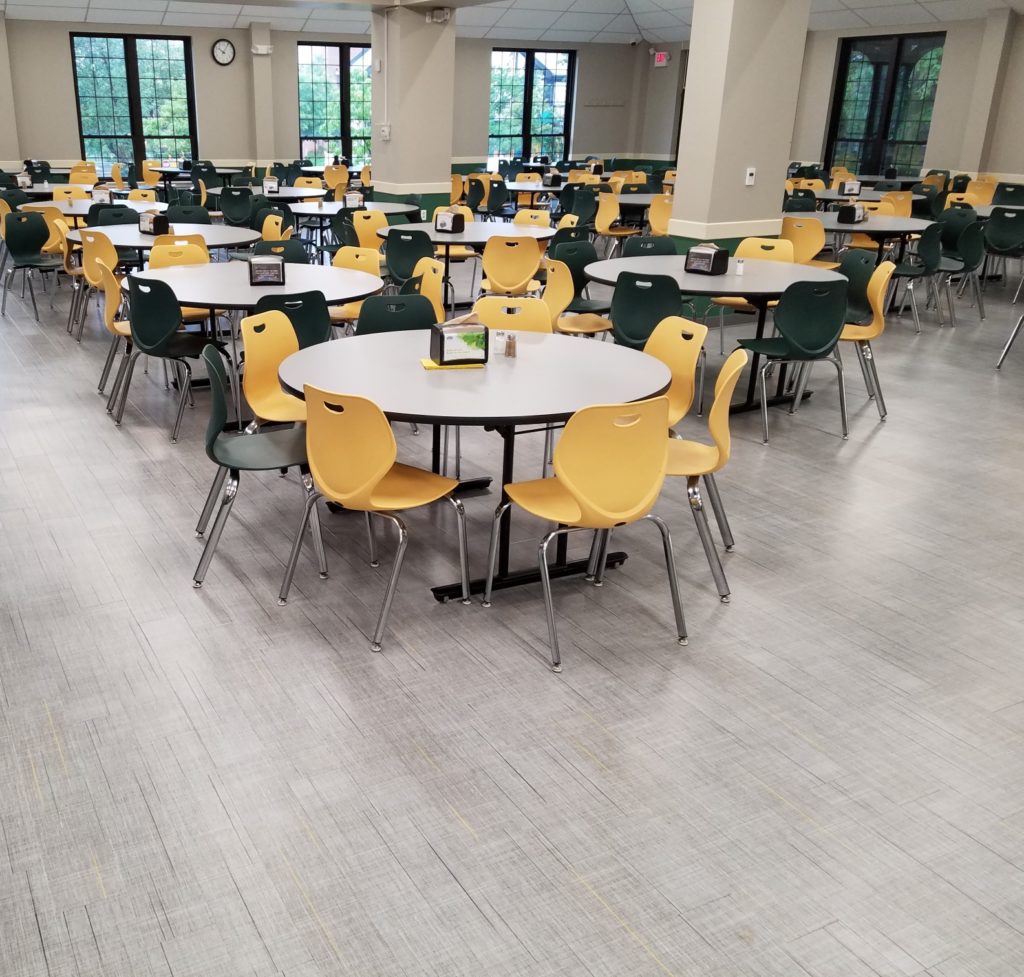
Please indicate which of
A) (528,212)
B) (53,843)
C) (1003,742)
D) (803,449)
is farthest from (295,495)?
(528,212)

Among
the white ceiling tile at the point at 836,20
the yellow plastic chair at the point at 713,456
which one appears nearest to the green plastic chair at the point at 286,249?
the yellow plastic chair at the point at 713,456

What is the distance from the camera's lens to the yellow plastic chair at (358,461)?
294 cm

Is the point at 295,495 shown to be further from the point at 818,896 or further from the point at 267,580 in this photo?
the point at 818,896

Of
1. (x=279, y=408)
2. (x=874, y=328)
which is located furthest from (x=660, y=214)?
(x=279, y=408)

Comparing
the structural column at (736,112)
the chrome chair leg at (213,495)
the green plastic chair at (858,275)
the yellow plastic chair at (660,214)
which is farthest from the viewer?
the yellow plastic chair at (660,214)

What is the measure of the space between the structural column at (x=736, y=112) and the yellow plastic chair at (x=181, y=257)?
3.54 metres

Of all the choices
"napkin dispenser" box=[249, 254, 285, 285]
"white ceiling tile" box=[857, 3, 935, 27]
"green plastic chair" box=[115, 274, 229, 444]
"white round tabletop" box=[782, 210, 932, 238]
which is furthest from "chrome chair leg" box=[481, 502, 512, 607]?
"white ceiling tile" box=[857, 3, 935, 27]

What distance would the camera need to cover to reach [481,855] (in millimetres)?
2316

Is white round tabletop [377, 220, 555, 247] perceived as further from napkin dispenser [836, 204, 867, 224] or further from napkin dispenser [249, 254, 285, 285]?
napkin dispenser [836, 204, 867, 224]

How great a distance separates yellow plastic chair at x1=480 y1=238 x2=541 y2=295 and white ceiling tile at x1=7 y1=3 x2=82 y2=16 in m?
9.55

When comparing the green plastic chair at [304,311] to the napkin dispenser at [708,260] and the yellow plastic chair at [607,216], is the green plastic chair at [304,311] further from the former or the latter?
the yellow plastic chair at [607,216]

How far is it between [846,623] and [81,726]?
2457 millimetres

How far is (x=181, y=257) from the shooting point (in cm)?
592

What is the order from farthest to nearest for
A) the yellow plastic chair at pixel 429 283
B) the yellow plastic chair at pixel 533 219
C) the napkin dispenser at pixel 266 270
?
the yellow plastic chair at pixel 533 219 < the yellow plastic chair at pixel 429 283 < the napkin dispenser at pixel 266 270
